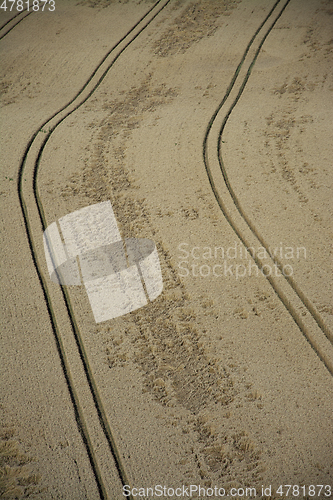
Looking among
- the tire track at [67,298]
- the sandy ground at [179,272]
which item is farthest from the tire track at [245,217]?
the tire track at [67,298]

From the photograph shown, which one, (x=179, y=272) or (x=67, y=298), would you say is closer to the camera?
(x=67, y=298)

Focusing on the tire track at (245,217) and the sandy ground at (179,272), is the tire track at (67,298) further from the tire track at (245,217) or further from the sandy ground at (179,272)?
the tire track at (245,217)

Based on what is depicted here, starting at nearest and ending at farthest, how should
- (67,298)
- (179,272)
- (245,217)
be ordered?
(67,298) → (179,272) → (245,217)

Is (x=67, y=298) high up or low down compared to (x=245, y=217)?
up

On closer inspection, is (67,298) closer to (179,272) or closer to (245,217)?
(179,272)

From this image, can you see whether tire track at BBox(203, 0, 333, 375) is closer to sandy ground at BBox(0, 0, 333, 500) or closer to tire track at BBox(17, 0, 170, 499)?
sandy ground at BBox(0, 0, 333, 500)

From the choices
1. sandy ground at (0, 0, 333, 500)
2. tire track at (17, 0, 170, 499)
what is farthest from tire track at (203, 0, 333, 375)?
tire track at (17, 0, 170, 499)

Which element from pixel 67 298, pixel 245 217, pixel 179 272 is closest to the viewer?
pixel 67 298

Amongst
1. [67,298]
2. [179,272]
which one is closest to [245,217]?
[179,272]

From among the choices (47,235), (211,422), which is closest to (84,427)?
(211,422)
